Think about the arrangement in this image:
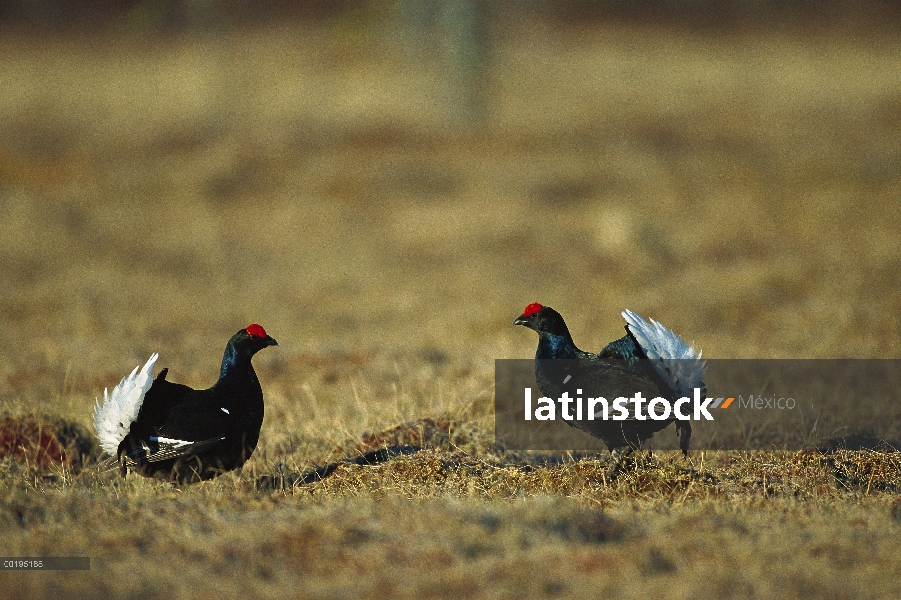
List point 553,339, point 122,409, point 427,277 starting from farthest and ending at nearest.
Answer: point 427,277 < point 553,339 < point 122,409

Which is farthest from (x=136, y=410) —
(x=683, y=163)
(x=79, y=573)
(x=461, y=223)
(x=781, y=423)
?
(x=683, y=163)

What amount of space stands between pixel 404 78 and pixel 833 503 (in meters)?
20.4

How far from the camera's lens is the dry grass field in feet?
13.8

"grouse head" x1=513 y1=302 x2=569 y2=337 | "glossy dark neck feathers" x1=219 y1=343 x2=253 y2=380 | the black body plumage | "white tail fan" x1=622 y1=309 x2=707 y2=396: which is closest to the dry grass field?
the black body plumage

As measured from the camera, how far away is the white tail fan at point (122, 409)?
18.5 feet

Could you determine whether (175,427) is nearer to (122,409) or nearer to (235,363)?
(122,409)

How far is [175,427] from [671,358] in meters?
2.68

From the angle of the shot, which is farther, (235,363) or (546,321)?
(546,321)

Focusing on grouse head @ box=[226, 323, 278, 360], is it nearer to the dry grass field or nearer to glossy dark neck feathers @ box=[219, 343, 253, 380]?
glossy dark neck feathers @ box=[219, 343, 253, 380]

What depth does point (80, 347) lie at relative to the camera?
1057 centimetres

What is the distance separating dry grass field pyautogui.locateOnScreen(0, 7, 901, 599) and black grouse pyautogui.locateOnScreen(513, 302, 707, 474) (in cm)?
23

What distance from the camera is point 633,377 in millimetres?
6043

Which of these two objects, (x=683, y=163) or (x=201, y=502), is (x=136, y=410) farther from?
(x=683, y=163)

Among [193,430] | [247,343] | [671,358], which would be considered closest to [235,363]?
[247,343]
